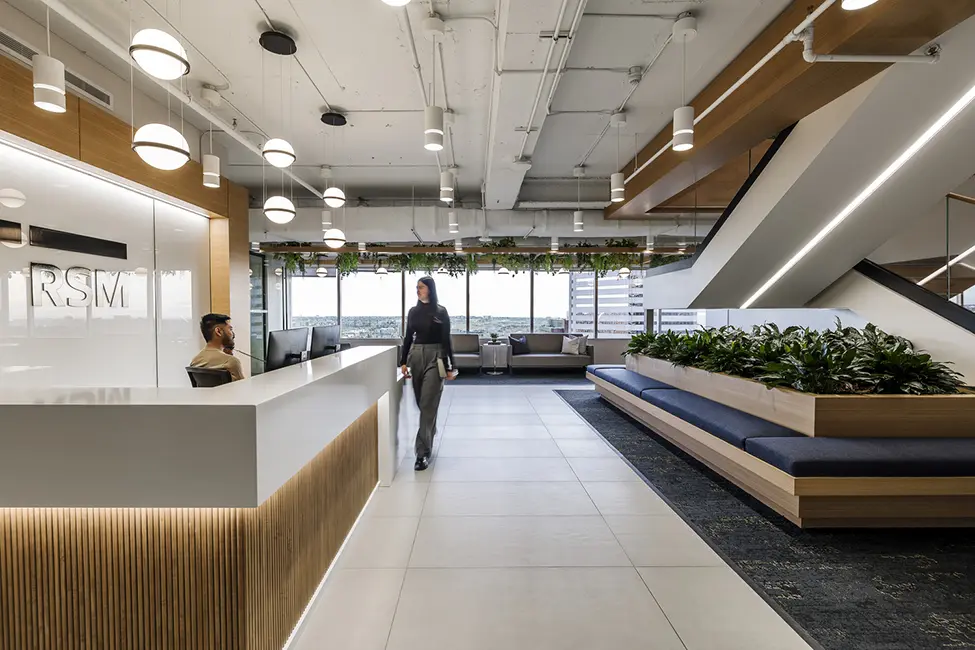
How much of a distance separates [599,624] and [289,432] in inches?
65.1

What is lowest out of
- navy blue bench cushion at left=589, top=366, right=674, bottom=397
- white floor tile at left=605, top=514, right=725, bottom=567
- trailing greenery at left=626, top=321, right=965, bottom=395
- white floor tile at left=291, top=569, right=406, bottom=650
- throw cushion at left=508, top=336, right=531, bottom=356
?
white floor tile at left=291, top=569, right=406, bottom=650

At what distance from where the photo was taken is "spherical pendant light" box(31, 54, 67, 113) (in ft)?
8.68

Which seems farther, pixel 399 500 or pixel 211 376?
pixel 399 500

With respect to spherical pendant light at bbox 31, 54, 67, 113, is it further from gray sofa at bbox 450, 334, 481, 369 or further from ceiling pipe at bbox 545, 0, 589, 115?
gray sofa at bbox 450, 334, 481, 369

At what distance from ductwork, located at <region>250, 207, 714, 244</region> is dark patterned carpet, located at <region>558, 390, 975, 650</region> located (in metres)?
6.08

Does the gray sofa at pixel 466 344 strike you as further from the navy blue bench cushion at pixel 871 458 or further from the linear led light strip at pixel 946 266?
the navy blue bench cushion at pixel 871 458

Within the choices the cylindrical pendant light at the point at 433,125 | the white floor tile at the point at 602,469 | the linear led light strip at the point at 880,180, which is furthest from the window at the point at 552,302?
the cylindrical pendant light at the point at 433,125

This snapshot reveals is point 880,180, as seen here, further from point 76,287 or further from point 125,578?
point 76,287

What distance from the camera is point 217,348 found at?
3516mm

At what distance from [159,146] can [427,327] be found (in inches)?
97.4

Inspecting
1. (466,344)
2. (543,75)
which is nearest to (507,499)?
(543,75)

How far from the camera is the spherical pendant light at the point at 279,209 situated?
4500mm

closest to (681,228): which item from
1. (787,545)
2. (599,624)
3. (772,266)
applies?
(772,266)

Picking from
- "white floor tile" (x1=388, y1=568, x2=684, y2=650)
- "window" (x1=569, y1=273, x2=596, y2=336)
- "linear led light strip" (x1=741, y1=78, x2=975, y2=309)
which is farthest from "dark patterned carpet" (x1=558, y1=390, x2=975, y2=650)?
"window" (x1=569, y1=273, x2=596, y2=336)
